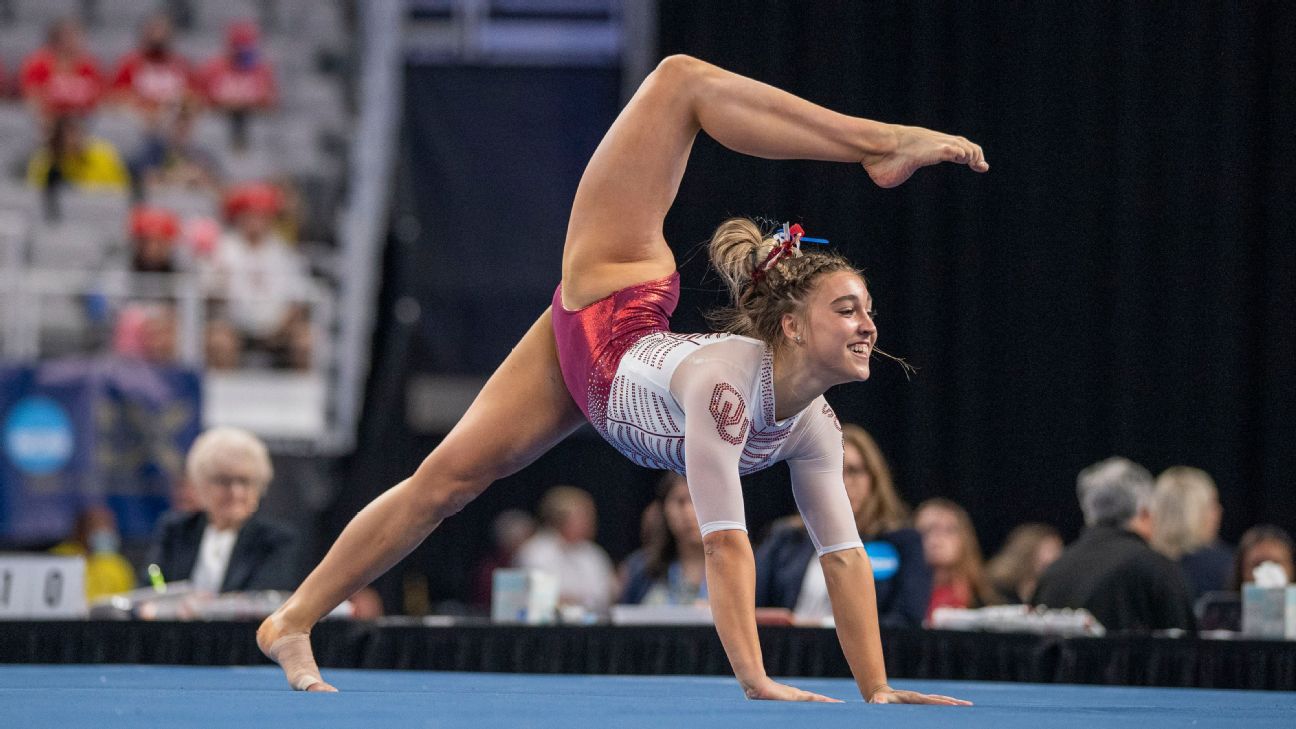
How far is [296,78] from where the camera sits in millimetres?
10055

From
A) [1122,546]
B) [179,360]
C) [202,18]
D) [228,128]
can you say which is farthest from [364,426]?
[1122,546]

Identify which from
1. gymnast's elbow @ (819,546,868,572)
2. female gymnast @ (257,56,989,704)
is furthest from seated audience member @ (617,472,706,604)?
gymnast's elbow @ (819,546,868,572)

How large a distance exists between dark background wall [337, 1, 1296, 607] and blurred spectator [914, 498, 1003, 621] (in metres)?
2.48

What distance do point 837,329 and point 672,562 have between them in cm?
266

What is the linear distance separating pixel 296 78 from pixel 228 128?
0.69 metres

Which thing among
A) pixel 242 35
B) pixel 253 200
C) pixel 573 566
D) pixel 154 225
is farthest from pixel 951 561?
pixel 242 35

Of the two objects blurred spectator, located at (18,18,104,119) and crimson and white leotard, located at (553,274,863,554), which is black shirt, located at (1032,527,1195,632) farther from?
blurred spectator, located at (18,18,104,119)

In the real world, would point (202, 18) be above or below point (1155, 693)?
above

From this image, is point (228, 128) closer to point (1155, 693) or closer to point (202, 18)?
point (202, 18)

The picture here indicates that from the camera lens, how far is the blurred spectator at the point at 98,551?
21.7ft

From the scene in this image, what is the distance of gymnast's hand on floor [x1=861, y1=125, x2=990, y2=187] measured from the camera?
2.79 m

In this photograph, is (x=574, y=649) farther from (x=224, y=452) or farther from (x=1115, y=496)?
(x=1115, y=496)

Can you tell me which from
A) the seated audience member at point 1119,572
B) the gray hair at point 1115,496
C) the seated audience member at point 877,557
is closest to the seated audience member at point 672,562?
the seated audience member at point 877,557

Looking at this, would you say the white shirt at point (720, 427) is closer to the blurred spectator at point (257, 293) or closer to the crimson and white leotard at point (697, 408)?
the crimson and white leotard at point (697, 408)
